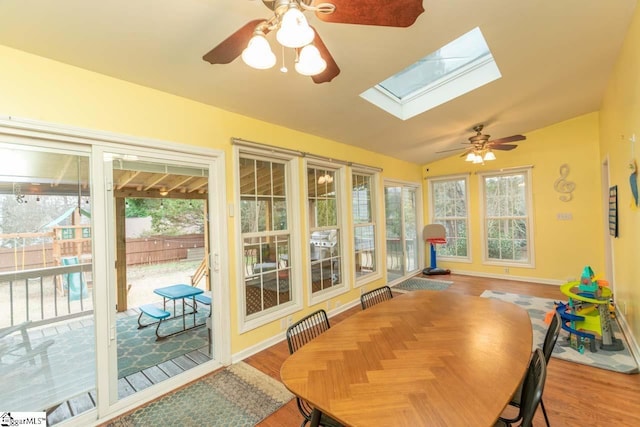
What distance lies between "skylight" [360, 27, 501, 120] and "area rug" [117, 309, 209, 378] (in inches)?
133

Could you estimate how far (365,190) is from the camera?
4840 mm

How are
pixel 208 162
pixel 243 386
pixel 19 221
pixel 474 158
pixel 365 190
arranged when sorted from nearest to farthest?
pixel 19 221 → pixel 243 386 → pixel 208 162 → pixel 474 158 → pixel 365 190

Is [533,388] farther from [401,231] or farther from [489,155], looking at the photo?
[401,231]

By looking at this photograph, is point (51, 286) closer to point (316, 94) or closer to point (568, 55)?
point (316, 94)

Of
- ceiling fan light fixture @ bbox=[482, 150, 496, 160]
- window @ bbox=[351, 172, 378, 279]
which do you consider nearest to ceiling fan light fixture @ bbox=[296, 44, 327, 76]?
window @ bbox=[351, 172, 378, 279]

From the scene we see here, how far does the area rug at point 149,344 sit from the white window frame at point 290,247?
0.76m

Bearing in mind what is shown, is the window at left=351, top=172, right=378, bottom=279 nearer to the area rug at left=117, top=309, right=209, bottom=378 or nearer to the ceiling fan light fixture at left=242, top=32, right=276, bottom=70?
the area rug at left=117, top=309, right=209, bottom=378

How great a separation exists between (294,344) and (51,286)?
67.7 inches

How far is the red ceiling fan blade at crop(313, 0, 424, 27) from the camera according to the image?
42.8 inches

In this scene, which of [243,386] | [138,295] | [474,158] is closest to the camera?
[243,386]

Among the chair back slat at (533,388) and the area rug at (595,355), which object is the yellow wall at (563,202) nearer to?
the area rug at (595,355)

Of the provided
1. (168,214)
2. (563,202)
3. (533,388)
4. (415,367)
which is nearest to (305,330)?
(415,367)

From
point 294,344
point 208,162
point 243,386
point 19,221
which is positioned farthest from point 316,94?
point 243,386

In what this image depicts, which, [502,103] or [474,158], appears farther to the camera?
[474,158]
